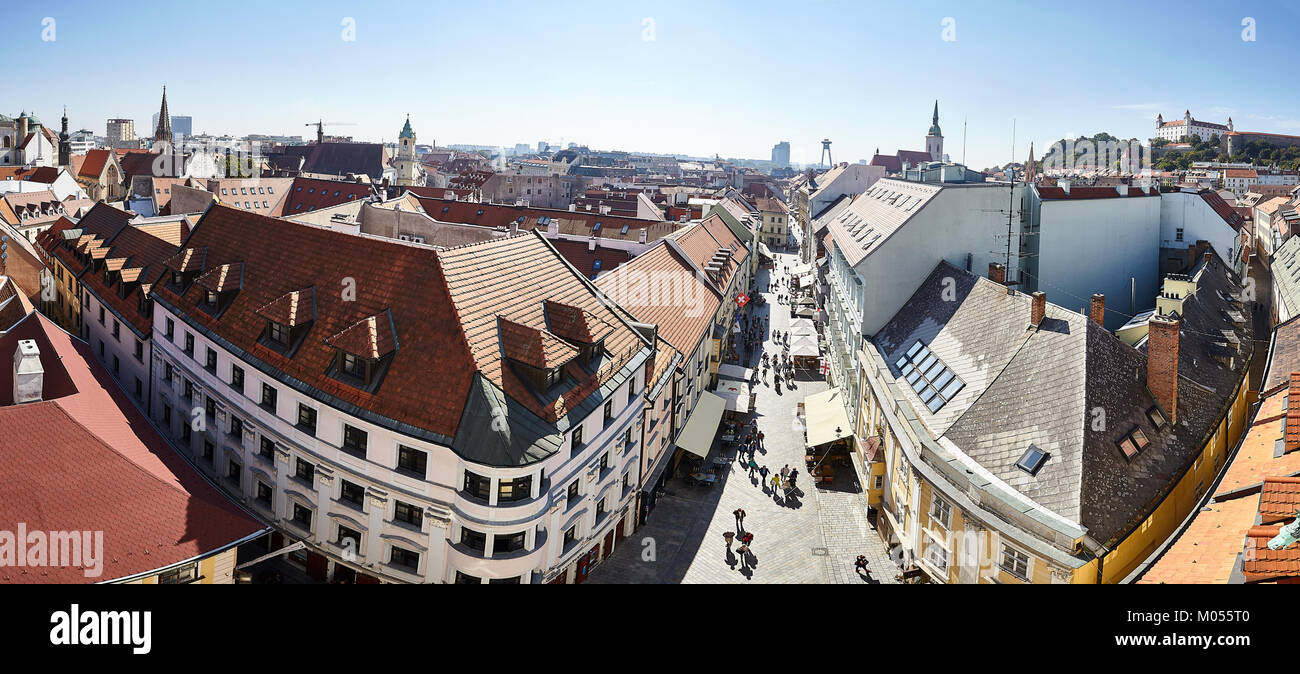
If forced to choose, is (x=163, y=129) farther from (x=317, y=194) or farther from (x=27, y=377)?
(x=27, y=377)

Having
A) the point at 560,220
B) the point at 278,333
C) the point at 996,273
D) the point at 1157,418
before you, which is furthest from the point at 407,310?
the point at 560,220

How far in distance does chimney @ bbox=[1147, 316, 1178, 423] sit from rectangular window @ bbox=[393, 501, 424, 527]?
82.8 ft

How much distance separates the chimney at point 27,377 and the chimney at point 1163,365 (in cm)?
3695

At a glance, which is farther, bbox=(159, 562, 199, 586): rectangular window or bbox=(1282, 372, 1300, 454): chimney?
bbox=(1282, 372, 1300, 454): chimney

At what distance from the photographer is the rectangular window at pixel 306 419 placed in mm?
28125

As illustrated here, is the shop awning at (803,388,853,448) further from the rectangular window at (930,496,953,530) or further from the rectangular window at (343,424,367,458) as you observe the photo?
the rectangular window at (343,424,367,458)

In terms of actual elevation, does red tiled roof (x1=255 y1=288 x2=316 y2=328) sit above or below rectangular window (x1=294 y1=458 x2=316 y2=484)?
above

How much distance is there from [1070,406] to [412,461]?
838 inches

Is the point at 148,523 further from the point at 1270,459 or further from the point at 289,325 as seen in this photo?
the point at 1270,459

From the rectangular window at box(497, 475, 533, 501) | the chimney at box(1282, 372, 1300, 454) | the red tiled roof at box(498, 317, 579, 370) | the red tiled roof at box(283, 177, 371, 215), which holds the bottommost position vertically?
the rectangular window at box(497, 475, 533, 501)

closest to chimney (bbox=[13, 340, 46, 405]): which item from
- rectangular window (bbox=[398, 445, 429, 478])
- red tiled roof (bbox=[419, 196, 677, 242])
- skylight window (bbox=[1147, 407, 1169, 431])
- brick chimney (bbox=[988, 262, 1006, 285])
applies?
rectangular window (bbox=[398, 445, 429, 478])

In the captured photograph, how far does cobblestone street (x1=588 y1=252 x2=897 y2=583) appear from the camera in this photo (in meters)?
31.8
